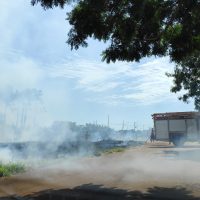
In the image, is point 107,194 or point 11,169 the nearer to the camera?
point 107,194

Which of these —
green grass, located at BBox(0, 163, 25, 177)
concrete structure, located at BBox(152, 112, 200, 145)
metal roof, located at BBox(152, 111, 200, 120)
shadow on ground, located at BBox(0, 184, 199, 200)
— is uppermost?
metal roof, located at BBox(152, 111, 200, 120)

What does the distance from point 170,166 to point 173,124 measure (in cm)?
1801

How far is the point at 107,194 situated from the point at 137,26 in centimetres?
500

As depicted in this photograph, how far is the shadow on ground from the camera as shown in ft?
35.8

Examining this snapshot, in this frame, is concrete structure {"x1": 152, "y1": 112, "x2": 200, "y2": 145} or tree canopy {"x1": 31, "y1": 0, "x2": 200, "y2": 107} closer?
tree canopy {"x1": 31, "y1": 0, "x2": 200, "y2": 107}

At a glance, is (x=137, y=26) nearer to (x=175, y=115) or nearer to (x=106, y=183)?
(x=106, y=183)

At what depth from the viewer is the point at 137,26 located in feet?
35.0

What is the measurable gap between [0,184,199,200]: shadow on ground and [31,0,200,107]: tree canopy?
12.7 ft

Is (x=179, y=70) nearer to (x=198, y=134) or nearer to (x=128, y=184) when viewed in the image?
(x=198, y=134)

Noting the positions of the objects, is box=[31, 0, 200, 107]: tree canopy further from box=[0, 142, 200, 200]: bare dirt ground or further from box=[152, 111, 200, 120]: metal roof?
box=[152, 111, 200, 120]: metal roof

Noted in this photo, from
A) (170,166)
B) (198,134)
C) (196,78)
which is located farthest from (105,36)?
(198,134)

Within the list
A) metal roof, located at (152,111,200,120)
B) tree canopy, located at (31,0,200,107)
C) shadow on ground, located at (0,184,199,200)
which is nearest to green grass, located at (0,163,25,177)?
shadow on ground, located at (0,184,199,200)

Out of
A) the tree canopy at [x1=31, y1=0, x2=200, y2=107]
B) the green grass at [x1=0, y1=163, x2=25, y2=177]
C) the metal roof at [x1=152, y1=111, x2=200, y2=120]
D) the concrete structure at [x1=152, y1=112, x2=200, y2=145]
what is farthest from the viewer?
the metal roof at [x1=152, y1=111, x2=200, y2=120]

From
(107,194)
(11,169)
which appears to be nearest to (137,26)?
(107,194)
